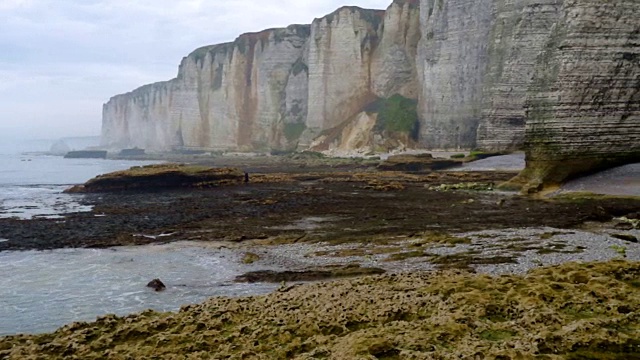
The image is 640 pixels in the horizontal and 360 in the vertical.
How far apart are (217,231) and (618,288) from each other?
14.2 meters

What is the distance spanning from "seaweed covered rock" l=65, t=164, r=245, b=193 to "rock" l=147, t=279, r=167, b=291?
85.0 ft

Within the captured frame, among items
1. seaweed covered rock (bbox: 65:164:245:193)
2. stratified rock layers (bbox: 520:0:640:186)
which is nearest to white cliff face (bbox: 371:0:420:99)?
seaweed covered rock (bbox: 65:164:245:193)

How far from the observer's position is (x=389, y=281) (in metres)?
10.6

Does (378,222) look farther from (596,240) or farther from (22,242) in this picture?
(22,242)

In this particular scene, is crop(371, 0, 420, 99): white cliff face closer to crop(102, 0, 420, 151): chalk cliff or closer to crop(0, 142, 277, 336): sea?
crop(102, 0, 420, 151): chalk cliff

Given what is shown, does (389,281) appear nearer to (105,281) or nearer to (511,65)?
(105,281)

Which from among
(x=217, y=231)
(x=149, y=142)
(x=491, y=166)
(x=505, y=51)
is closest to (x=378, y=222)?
(x=217, y=231)

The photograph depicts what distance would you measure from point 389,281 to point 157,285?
17.1 feet

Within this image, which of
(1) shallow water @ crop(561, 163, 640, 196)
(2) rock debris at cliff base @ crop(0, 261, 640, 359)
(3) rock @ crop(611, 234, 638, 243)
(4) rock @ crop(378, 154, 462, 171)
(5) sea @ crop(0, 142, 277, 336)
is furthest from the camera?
(4) rock @ crop(378, 154, 462, 171)

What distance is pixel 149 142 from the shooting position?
12825cm

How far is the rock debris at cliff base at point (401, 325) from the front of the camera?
258 inches

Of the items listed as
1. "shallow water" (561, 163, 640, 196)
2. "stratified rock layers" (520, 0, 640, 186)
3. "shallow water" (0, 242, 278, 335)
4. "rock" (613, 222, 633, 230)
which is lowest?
"shallow water" (0, 242, 278, 335)

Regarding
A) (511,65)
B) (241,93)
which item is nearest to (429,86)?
(511,65)

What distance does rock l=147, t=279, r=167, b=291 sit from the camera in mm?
12278
